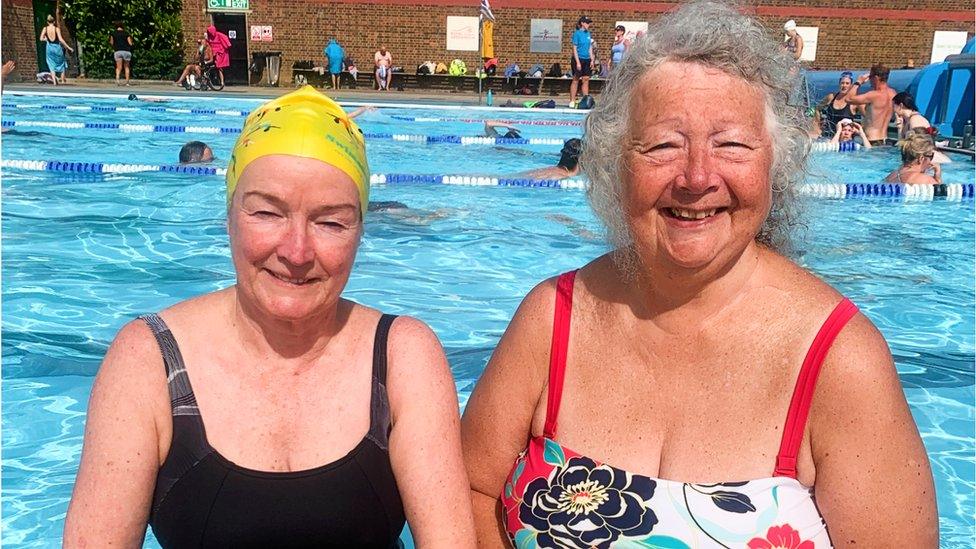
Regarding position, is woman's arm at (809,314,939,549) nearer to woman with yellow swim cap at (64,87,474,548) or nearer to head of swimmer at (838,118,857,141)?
woman with yellow swim cap at (64,87,474,548)

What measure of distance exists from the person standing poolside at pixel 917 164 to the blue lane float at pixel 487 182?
15 cm

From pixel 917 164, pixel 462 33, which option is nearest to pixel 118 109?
pixel 462 33

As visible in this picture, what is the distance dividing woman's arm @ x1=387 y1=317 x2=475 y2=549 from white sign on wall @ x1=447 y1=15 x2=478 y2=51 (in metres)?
26.3

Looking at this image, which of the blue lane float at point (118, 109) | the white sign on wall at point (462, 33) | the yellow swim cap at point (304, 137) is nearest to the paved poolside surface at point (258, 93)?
the white sign on wall at point (462, 33)

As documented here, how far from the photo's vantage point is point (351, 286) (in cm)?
636

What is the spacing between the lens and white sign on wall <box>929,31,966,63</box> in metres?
27.5

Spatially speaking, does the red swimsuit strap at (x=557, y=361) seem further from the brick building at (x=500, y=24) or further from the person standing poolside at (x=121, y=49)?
the brick building at (x=500, y=24)

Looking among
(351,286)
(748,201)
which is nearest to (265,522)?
(748,201)

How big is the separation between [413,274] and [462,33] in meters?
21.7

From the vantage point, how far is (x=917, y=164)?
9.68 metres

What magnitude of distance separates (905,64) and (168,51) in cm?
2248

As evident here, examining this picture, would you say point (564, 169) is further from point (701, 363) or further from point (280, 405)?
point (280, 405)

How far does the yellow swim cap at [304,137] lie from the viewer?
5.91 feet

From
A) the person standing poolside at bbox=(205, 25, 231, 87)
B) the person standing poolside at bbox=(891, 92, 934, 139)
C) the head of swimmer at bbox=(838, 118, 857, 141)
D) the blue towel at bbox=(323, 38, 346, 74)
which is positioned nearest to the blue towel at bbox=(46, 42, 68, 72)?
the person standing poolside at bbox=(205, 25, 231, 87)
